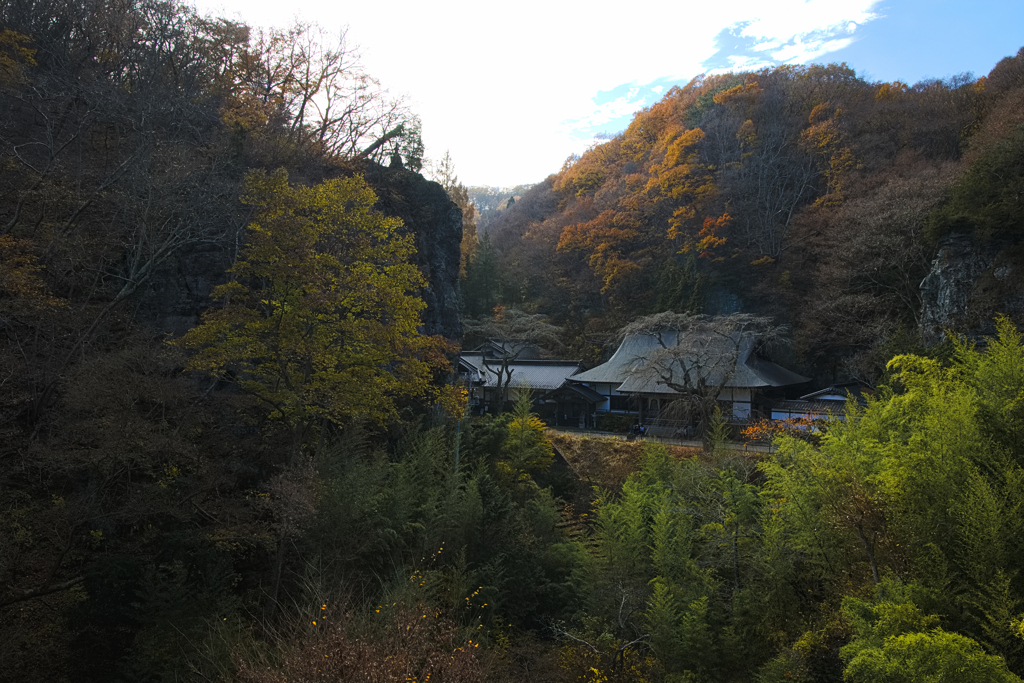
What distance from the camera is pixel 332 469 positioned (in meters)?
10.5

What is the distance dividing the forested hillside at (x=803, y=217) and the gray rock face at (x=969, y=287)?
5 cm

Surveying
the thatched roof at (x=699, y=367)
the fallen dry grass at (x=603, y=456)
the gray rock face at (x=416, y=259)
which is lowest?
the fallen dry grass at (x=603, y=456)

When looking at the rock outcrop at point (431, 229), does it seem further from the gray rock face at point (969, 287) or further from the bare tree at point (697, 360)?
the gray rock face at point (969, 287)

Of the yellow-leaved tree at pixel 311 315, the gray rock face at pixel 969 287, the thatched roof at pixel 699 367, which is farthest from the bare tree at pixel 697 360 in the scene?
the yellow-leaved tree at pixel 311 315

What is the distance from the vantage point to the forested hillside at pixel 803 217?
19.7 m

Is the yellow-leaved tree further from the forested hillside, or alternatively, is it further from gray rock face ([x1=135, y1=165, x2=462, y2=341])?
the forested hillside

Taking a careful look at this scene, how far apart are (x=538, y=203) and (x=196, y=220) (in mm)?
37014

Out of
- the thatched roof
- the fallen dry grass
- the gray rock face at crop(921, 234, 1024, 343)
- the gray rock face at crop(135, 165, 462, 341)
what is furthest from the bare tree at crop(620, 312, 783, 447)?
the gray rock face at crop(135, 165, 462, 341)

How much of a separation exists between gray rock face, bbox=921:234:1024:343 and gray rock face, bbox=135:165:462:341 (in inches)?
683

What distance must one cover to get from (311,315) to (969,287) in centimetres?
2202

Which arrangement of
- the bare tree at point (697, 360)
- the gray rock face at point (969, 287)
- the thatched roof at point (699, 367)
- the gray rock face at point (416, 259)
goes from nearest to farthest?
the gray rock face at point (416, 259) < the gray rock face at point (969, 287) < the bare tree at point (697, 360) < the thatched roof at point (699, 367)

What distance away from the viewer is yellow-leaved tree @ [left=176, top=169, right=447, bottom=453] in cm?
931

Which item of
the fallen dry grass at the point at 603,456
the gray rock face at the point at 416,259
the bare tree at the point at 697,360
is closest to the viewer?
the gray rock face at the point at 416,259

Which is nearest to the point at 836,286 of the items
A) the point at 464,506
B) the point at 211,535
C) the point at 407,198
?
the point at 407,198
